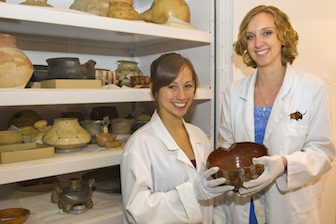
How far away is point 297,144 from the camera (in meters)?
1.22

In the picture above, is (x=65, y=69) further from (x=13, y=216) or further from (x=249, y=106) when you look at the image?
(x=249, y=106)

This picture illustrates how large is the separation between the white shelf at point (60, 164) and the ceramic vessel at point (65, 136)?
0.03 meters

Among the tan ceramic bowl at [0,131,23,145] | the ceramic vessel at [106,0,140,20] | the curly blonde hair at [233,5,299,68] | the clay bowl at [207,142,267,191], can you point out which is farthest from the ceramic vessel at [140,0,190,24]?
the tan ceramic bowl at [0,131,23,145]

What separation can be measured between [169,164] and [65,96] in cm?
45

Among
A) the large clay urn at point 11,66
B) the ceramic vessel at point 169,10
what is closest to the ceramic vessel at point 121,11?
the ceramic vessel at point 169,10

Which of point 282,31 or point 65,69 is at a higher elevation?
point 282,31

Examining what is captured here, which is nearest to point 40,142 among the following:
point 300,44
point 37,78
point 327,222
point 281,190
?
point 37,78

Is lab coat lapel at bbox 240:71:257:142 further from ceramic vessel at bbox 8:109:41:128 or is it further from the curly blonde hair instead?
ceramic vessel at bbox 8:109:41:128

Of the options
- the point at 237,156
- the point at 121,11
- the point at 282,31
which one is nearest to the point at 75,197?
the point at 237,156

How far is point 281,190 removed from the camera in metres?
1.21

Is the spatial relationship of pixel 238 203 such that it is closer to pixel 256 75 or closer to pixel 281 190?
pixel 281 190

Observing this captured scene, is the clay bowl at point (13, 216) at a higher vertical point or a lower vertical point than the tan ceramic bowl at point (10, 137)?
lower

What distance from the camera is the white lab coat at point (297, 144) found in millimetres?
1194

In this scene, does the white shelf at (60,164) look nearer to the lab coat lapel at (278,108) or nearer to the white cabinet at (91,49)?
the white cabinet at (91,49)
